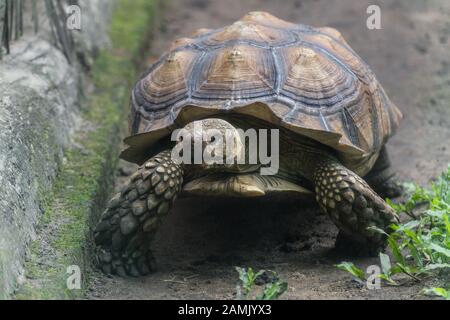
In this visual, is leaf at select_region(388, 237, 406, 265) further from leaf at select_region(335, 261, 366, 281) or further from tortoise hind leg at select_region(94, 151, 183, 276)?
tortoise hind leg at select_region(94, 151, 183, 276)

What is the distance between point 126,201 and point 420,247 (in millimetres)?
1535

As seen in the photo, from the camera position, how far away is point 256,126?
4285 millimetres

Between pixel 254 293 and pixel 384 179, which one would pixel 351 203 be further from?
pixel 384 179

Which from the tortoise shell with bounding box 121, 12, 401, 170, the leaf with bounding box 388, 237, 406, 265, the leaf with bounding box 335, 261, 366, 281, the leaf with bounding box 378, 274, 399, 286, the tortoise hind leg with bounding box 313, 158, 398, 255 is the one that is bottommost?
the leaf with bounding box 378, 274, 399, 286

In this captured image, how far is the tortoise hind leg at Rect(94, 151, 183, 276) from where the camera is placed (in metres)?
4.01

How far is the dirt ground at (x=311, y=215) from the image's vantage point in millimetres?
3961

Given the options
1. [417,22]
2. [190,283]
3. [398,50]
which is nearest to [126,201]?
[190,283]

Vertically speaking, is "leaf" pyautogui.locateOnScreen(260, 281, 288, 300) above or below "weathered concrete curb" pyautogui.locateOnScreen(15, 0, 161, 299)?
below

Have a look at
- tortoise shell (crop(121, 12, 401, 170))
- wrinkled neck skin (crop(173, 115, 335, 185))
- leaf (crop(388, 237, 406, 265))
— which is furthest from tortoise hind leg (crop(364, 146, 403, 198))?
leaf (crop(388, 237, 406, 265))

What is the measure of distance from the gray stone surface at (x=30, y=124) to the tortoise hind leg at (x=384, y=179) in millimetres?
2122

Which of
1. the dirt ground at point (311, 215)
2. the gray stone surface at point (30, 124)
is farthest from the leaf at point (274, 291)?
the gray stone surface at point (30, 124)

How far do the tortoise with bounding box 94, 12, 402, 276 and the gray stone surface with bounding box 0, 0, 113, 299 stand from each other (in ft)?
1.54

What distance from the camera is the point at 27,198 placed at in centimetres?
413
